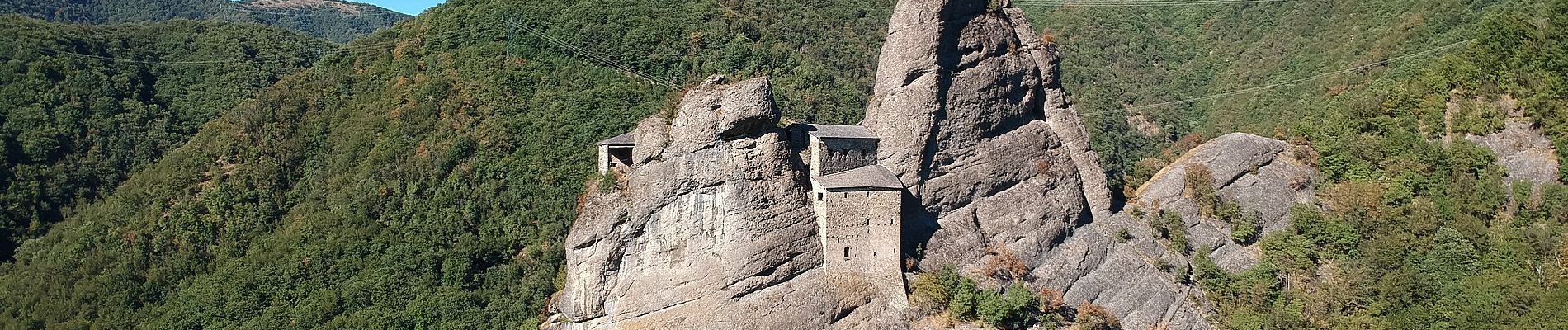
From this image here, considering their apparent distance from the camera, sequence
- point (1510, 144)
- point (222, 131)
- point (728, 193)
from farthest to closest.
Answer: point (222, 131) < point (1510, 144) < point (728, 193)

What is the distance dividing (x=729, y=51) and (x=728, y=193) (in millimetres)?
36348

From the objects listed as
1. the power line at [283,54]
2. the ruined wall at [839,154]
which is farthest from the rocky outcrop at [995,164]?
the power line at [283,54]

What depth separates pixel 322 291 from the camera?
48.9 meters

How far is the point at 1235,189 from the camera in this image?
37.2 metres

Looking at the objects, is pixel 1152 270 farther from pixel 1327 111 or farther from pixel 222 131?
pixel 222 131

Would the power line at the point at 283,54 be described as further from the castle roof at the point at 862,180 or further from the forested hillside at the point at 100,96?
the castle roof at the point at 862,180

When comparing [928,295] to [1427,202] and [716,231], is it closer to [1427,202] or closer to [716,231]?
[716,231]

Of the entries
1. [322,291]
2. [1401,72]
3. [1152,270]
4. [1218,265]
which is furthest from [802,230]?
[1401,72]

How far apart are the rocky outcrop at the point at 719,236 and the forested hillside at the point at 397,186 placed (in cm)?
1813

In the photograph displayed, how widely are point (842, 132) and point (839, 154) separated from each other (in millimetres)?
793

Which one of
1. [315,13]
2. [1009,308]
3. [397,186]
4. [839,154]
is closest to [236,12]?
[315,13]

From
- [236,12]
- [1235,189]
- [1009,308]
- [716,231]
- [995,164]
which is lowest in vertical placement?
[1009,308]

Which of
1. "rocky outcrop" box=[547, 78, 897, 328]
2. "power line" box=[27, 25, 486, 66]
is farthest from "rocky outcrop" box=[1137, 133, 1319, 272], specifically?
"power line" box=[27, 25, 486, 66]

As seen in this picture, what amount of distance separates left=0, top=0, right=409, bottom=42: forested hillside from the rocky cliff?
83.4 m
